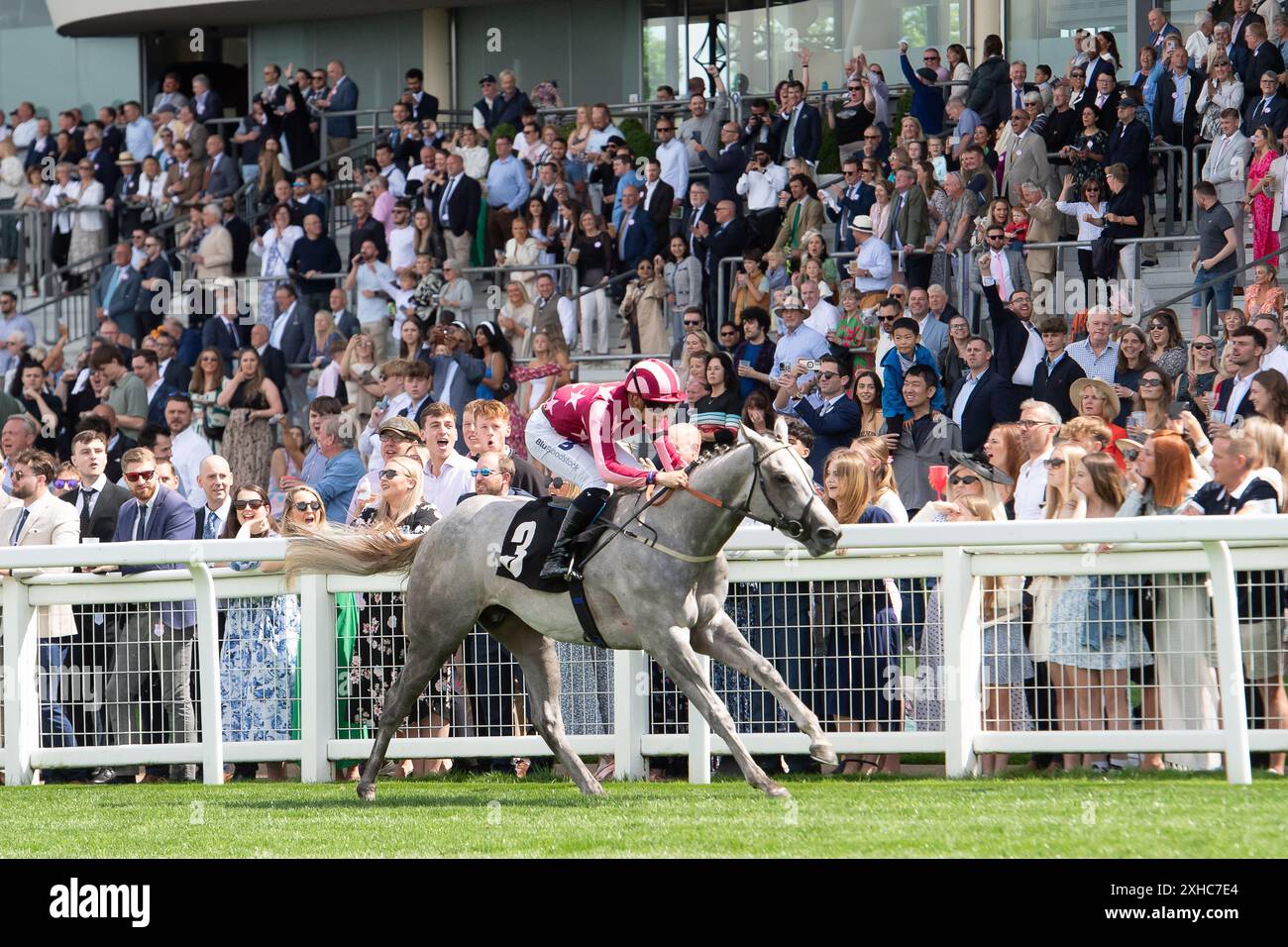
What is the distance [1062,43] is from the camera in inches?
709

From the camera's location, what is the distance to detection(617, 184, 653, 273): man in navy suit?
15.6 meters

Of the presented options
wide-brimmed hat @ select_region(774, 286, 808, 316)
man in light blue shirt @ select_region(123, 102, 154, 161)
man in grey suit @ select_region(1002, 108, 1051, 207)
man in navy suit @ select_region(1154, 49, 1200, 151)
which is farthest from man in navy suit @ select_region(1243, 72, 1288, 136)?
man in light blue shirt @ select_region(123, 102, 154, 161)

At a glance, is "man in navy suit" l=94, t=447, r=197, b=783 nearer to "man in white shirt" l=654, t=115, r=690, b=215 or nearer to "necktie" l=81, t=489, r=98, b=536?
"necktie" l=81, t=489, r=98, b=536

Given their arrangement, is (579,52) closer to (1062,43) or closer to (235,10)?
(235,10)

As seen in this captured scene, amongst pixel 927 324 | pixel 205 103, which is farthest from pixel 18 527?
pixel 205 103

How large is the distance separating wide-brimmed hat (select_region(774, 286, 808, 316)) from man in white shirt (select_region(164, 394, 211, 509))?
445cm

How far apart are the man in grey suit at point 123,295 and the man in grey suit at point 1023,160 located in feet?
29.1

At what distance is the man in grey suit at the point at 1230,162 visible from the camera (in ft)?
42.9

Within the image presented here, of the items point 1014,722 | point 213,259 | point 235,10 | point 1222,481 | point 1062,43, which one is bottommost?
point 1014,722

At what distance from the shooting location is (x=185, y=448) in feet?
45.0

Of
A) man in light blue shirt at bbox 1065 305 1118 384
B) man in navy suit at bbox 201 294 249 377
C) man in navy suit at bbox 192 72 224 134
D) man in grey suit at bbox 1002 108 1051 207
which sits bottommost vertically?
man in light blue shirt at bbox 1065 305 1118 384

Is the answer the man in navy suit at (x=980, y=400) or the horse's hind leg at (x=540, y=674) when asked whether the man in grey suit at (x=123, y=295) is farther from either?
the horse's hind leg at (x=540, y=674)
